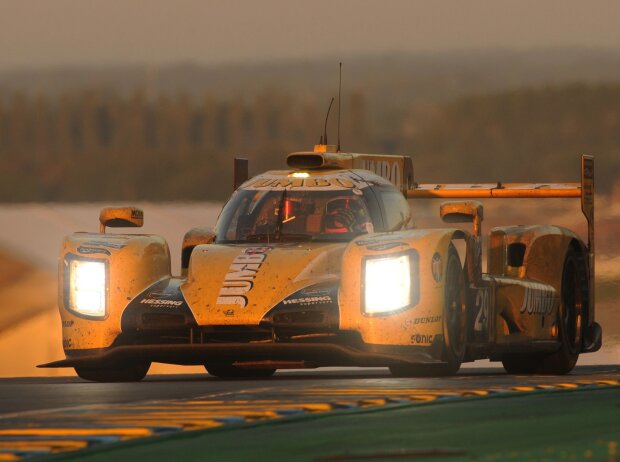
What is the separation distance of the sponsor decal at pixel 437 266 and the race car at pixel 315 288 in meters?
0.02

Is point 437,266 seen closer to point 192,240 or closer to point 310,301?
point 310,301

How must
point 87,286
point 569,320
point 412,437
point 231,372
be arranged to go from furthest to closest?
point 231,372
point 569,320
point 87,286
point 412,437

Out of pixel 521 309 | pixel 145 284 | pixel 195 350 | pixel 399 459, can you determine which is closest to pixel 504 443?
pixel 399 459

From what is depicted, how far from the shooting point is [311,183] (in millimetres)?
17328

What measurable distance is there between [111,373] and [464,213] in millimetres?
3709

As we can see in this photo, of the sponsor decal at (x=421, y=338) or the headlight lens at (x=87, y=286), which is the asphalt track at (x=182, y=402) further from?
the headlight lens at (x=87, y=286)

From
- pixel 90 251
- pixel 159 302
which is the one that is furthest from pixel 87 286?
pixel 159 302

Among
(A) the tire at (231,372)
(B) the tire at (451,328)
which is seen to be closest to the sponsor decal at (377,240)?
(B) the tire at (451,328)

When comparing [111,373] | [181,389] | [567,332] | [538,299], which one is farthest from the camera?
[567,332]

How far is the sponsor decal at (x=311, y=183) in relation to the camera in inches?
680

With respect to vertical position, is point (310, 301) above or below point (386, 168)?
below

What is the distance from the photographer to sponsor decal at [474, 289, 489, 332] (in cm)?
1662

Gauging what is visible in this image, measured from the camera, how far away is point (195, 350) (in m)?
15.3

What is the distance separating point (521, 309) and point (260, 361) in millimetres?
3445
